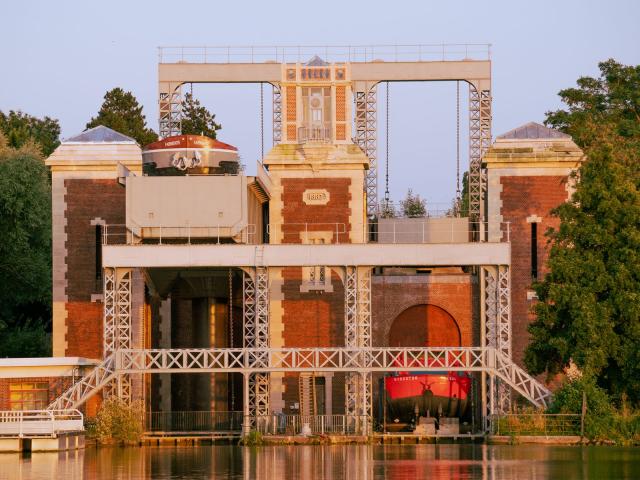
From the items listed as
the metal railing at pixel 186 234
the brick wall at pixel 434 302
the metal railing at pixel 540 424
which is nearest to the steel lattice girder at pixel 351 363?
the metal railing at pixel 540 424

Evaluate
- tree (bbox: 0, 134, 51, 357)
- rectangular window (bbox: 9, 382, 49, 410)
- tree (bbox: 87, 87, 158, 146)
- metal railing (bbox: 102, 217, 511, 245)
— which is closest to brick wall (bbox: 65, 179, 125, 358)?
metal railing (bbox: 102, 217, 511, 245)

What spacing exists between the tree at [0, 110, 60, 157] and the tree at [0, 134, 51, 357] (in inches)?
458

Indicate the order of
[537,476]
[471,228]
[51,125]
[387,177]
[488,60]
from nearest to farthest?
1. [537,476]
2. [471,228]
3. [488,60]
4. [387,177]
5. [51,125]

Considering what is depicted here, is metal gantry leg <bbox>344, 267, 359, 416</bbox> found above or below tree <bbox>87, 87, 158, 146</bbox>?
below

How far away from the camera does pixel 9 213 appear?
76.4 m

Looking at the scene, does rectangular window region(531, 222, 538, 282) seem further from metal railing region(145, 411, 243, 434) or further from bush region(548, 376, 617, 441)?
metal railing region(145, 411, 243, 434)

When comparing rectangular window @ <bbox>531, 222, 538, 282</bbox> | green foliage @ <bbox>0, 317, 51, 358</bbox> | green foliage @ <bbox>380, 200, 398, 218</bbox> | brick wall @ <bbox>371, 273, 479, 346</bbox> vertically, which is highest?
green foliage @ <bbox>380, 200, 398, 218</bbox>

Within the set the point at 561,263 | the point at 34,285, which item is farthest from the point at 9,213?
the point at 561,263

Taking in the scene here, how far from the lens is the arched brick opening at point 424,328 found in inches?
2643

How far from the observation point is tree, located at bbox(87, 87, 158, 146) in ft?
344

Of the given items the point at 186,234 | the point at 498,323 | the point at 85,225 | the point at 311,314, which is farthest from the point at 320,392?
the point at 85,225

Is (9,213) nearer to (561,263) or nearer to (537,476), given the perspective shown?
(561,263)

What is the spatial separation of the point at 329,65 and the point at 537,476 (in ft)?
99.2

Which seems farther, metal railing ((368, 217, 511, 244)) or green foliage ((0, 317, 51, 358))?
green foliage ((0, 317, 51, 358))
